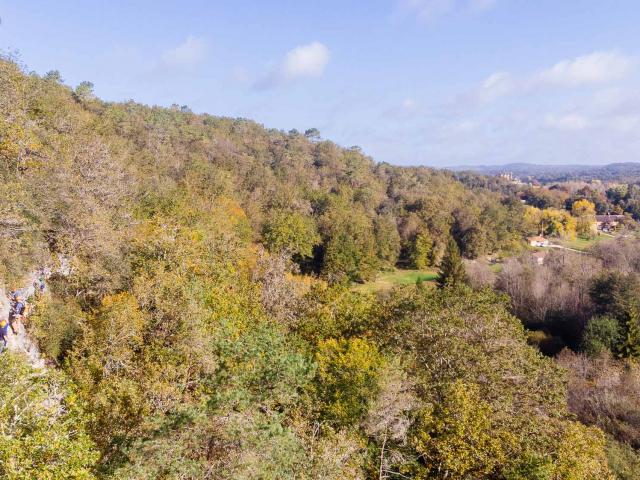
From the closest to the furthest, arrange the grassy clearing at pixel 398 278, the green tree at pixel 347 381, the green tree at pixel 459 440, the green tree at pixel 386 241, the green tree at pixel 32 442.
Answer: the green tree at pixel 32 442, the green tree at pixel 459 440, the green tree at pixel 347 381, the grassy clearing at pixel 398 278, the green tree at pixel 386 241

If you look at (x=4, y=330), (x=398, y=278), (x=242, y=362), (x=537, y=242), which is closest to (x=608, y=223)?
(x=537, y=242)

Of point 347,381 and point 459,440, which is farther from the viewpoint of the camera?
point 347,381

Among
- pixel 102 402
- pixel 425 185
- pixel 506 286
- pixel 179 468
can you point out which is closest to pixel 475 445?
pixel 179 468

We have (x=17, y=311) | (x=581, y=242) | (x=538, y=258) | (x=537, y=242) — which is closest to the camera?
(x=17, y=311)

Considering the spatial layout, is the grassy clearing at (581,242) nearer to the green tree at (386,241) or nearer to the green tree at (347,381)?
the green tree at (386,241)

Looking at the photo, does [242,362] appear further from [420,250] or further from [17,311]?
[420,250]

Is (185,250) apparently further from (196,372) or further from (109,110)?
(109,110)

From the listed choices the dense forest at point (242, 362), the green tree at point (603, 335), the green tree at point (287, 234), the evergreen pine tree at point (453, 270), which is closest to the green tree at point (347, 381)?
the dense forest at point (242, 362)
